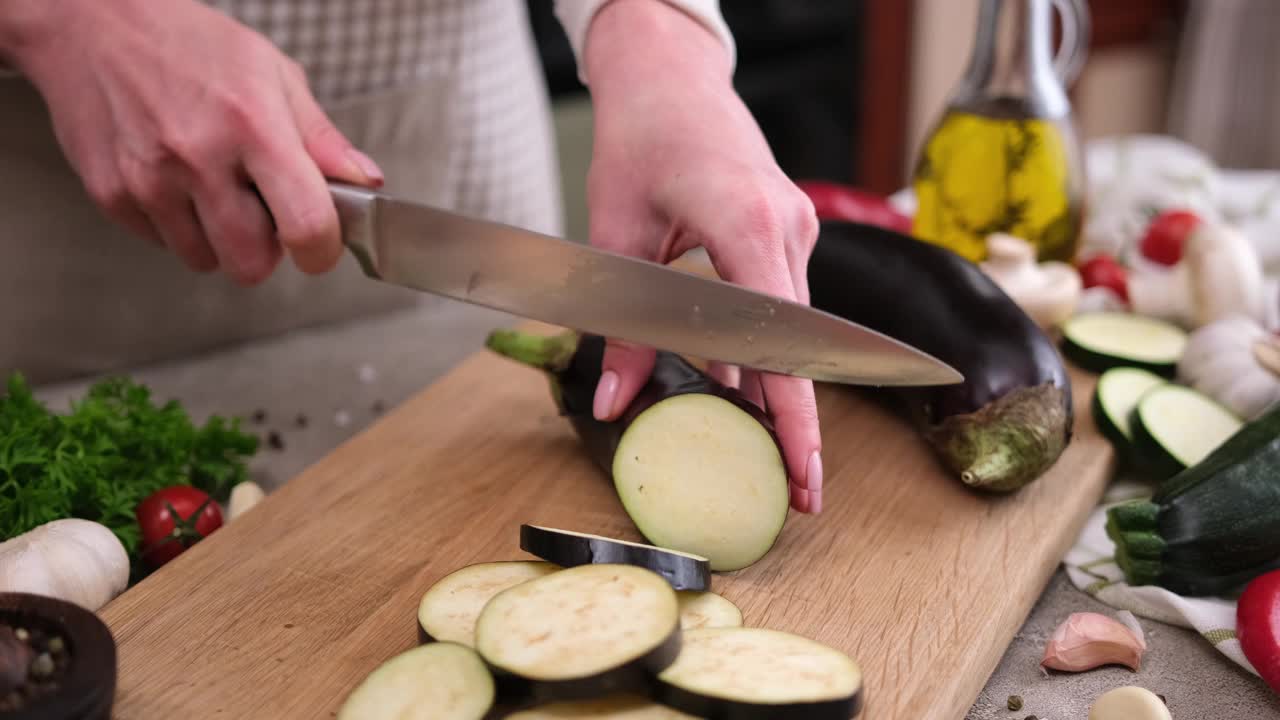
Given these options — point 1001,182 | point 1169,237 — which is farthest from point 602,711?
point 1169,237

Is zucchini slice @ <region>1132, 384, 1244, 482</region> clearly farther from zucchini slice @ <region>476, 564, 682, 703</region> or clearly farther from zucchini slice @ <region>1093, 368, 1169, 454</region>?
zucchini slice @ <region>476, 564, 682, 703</region>

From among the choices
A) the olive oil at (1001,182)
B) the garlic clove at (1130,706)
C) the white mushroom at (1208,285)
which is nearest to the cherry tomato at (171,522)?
the garlic clove at (1130,706)

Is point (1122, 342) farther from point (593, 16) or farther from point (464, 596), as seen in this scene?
point (464, 596)

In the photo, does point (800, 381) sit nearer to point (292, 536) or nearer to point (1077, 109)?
point (292, 536)

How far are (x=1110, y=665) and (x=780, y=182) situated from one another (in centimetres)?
71

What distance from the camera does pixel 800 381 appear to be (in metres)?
1.42

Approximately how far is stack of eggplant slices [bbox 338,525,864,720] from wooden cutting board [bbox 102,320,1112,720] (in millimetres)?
126

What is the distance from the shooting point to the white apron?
6.37ft

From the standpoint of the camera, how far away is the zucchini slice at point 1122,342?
1914mm

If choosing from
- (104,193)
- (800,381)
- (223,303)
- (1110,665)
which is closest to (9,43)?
(104,193)

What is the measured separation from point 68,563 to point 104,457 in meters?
0.26

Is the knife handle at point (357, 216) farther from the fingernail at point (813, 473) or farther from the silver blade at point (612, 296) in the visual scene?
the fingernail at point (813, 473)

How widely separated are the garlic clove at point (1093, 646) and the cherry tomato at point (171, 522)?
109 cm

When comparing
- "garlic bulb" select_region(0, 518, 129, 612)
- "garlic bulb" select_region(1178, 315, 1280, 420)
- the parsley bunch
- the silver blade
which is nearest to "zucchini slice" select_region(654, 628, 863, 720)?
the silver blade
